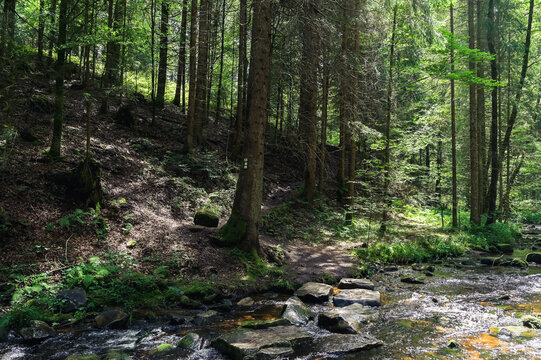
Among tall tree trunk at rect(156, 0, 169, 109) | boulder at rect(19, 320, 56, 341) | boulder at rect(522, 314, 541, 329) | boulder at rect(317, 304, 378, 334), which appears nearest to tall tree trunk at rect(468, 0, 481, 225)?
boulder at rect(522, 314, 541, 329)

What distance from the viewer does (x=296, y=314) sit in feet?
20.9

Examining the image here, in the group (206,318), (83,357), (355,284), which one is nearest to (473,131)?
(355,284)

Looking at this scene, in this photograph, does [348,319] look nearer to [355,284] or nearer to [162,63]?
[355,284]

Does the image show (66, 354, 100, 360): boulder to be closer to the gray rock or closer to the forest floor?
the gray rock

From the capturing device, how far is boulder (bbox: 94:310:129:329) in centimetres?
567

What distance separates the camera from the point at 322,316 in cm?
615

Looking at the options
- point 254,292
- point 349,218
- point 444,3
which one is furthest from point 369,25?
point 254,292

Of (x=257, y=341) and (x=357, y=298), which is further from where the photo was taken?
(x=357, y=298)

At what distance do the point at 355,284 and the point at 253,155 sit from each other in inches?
176

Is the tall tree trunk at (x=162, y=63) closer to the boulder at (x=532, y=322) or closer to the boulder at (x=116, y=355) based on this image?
the boulder at (x=116, y=355)

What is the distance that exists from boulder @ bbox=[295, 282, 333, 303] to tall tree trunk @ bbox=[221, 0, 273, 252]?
1893mm

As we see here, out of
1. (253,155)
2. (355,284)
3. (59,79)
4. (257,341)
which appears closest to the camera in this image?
(257,341)

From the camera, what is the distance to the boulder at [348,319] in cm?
576

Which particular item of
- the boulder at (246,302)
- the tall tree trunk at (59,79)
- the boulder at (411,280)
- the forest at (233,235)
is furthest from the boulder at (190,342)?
the tall tree trunk at (59,79)
